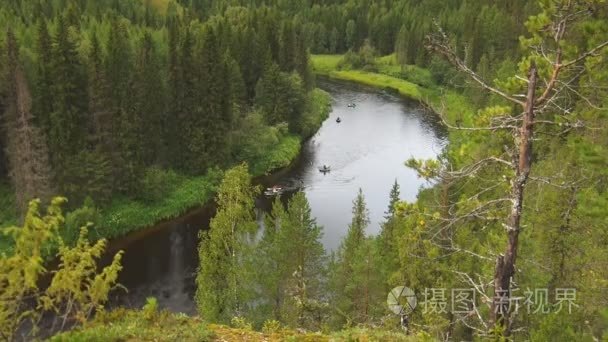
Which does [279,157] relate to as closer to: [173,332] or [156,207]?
[156,207]

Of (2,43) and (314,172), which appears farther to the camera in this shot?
(314,172)

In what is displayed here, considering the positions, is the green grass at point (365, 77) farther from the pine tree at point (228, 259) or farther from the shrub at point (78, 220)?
the pine tree at point (228, 259)

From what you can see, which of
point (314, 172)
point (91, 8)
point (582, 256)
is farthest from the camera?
point (91, 8)

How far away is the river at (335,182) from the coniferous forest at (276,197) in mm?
1682

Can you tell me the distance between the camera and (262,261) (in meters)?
29.6

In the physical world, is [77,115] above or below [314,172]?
above

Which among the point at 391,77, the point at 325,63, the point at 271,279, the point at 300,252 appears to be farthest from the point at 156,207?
the point at 325,63

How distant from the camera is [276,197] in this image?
33.8m

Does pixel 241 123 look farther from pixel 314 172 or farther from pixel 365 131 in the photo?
pixel 365 131

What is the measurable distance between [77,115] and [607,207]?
146ft

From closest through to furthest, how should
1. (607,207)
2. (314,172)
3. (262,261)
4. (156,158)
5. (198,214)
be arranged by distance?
(607,207)
(262,261)
(198,214)
(156,158)
(314,172)

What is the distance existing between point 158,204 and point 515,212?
149 ft

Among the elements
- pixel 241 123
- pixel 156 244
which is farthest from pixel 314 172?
pixel 156 244

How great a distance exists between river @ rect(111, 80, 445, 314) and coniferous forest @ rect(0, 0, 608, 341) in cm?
168
